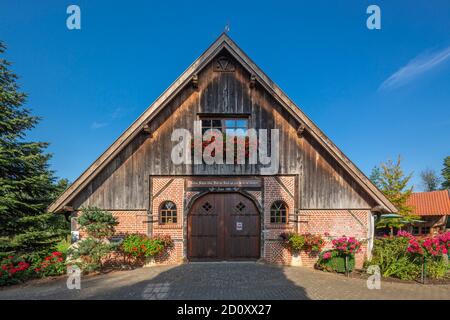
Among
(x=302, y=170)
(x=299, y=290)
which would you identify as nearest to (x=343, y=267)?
(x=299, y=290)

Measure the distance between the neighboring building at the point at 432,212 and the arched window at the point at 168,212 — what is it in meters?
22.2

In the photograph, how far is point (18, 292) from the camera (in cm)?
698

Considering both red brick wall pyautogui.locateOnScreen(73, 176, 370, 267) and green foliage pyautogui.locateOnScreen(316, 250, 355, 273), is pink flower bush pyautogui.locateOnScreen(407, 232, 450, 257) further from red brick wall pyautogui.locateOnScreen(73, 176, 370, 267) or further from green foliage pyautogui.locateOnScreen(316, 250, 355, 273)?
green foliage pyautogui.locateOnScreen(316, 250, 355, 273)

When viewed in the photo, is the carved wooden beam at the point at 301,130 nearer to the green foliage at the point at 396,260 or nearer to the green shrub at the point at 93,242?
the green foliage at the point at 396,260

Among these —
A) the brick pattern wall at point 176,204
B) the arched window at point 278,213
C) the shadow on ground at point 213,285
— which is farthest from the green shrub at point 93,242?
the arched window at point 278,213

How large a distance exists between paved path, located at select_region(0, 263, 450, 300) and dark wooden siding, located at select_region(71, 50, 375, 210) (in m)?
2.64

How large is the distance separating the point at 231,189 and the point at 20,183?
8.42m

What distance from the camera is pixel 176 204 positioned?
9.66 metres

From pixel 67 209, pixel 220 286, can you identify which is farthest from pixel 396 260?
pixel 67 209

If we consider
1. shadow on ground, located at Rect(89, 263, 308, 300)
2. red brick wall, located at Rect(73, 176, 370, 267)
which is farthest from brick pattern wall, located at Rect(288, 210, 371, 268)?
shadow on ground, located at Rect(89, 263, 308, 300)

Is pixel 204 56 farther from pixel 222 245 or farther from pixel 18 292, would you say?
pixel 18 292

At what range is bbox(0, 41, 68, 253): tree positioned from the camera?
379 inches

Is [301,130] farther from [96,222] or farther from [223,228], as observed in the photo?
[96,222]

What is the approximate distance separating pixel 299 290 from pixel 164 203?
5.66 metres
